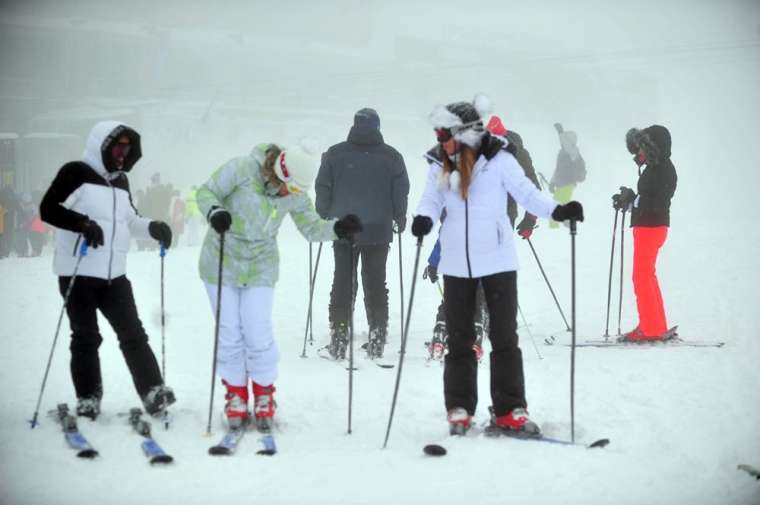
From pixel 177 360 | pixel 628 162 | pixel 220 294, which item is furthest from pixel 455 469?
pixel 628 162

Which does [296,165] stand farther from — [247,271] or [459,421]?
[459,421]

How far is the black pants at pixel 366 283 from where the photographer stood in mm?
6320

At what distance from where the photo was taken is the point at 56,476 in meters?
3.61

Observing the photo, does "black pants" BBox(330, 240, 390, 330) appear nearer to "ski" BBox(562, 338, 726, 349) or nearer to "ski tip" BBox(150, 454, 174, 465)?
"ski" BBox(562, 338, 726, 349)

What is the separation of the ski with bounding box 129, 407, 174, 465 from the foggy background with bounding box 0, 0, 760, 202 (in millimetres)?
21917

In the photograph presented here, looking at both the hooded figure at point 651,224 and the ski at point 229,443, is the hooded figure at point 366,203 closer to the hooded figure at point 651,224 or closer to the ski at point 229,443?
the hooded figure at point 651,224

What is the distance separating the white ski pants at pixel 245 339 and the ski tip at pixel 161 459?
66 centimetres

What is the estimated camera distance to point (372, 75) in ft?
107

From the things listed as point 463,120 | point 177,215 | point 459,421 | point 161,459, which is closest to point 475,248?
point 463,120

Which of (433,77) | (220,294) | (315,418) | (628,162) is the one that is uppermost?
(433,77)

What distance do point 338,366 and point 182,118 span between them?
2228cm

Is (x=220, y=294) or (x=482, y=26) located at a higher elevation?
(x=482, y=26)

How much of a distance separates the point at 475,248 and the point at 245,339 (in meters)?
1.31

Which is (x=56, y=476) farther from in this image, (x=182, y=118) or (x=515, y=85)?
(x=515, y=85)
